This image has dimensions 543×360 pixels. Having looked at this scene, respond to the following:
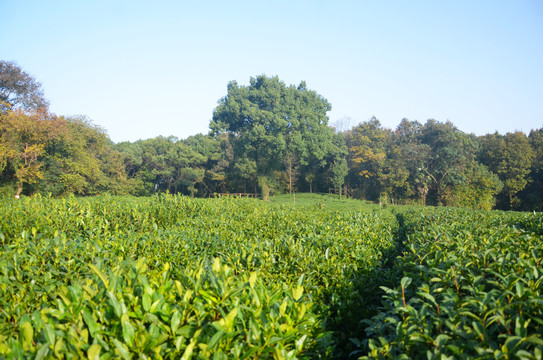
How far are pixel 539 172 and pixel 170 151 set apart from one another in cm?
3927

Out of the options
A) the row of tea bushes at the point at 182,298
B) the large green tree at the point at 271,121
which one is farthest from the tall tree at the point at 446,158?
the row of tea bushes at the point at 182,298

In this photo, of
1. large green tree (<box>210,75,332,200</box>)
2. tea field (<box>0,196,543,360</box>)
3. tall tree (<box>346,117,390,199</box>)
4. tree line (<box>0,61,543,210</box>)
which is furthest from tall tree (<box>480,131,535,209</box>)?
tea field (<box>0,196,543,360</box>)

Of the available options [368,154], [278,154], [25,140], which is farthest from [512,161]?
[25,140]

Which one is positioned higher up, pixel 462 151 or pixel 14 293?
pixel 462 151

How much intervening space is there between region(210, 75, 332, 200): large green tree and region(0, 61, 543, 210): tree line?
0.34ft

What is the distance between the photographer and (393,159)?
35188mm

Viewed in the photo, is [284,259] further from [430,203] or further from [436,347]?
[430,203]

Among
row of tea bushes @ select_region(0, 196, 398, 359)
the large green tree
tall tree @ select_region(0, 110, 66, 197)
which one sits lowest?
row of tea bushes @ select_region(0, 196, 398, 359)

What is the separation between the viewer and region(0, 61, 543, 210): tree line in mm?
23897

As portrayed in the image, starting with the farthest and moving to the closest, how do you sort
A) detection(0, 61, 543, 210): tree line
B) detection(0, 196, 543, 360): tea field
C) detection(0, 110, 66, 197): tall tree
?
detection(0, 61, 543, 210): tree line → detection(0, 110, 66, 197): tall tree → detection(0, 196, 543, 360): tea field

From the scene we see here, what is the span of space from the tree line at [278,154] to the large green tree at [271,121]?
10 centimetres

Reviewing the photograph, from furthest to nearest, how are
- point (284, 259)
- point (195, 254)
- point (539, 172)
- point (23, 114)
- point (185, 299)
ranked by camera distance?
point (539, 172) < point (23, 114) < point (195, 254) < point (284, 259) < point (185, 299)

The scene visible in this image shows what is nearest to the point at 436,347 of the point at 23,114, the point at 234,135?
the point at 23,114

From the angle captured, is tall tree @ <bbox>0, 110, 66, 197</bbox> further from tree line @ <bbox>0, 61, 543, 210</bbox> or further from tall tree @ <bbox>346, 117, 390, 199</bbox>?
tall tree @ <bbox>346, 117, 390, 199</bbox>
